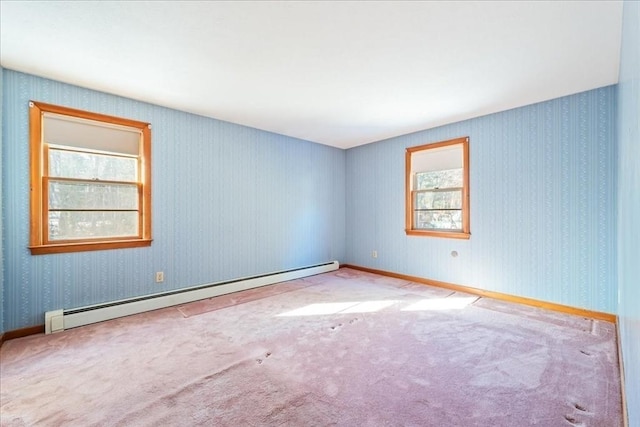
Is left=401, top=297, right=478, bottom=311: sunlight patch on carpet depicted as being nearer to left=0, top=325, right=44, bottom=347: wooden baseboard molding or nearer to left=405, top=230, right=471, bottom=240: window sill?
left=405, top=230, right=471, bottom=240: window sill

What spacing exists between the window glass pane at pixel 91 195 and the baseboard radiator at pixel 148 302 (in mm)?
1083

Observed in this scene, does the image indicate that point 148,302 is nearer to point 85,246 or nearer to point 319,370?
point 85,246

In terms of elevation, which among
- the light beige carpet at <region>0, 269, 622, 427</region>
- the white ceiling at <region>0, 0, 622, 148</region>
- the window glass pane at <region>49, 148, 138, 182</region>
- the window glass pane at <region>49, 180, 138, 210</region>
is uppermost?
the white ceiling at <region>0, 0, 622, 148</region>

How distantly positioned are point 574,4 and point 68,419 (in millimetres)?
3953

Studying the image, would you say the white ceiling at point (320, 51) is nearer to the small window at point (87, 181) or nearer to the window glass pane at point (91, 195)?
the small window at point (87, 181)

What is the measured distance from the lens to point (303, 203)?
5102mm

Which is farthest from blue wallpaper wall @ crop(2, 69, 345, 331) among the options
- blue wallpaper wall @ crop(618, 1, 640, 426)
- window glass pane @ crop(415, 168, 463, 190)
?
blue wallpaper wall @ crop(618, 1, 640, 426)

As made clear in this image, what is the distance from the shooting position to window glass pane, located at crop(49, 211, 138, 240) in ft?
9.58

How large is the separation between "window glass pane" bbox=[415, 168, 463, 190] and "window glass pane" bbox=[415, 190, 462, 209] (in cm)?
10

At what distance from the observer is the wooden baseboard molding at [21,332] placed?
8.44ft

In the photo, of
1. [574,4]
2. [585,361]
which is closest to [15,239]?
[574,4]

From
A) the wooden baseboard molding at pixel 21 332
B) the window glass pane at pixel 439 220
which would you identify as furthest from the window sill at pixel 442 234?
the wooden baseboard molding at pixel 21 332

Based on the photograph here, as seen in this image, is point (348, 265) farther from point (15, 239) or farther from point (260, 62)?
point (15, 239)

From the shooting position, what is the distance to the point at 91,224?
10.2 feet
